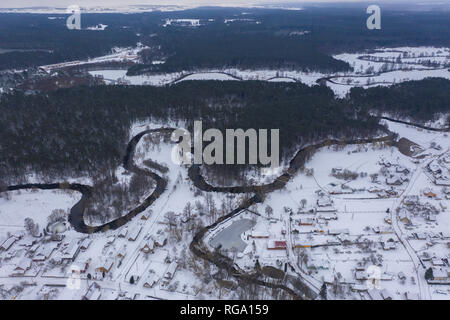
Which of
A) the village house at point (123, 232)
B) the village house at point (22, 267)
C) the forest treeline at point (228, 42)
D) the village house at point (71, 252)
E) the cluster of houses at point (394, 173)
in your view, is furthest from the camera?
the forest treeline at point (228, 42)

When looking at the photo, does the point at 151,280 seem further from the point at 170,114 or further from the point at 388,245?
the point at 170,114

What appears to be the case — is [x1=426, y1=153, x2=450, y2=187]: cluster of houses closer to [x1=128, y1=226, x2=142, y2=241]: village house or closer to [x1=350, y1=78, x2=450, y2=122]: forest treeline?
[x1=350, y1=78, x2=450, y2=122]: forest treeline

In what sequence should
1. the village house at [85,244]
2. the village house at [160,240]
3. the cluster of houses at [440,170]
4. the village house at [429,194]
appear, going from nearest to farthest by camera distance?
the village house at [85,244], the village house at [160,240], the village house at [429,194], the cluster of houses at [440,170]

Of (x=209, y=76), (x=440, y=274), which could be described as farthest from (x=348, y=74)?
(x=440, y=274)

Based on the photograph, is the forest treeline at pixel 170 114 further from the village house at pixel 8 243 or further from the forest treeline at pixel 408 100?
the village house at pixel 8 243

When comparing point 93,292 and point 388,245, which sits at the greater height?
point 388,245

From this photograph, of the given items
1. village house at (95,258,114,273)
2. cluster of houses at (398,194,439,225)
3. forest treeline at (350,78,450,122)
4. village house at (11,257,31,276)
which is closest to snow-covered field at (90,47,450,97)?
forest treeline at (350,78,450,122)

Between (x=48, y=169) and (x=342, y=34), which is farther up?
(x=342, y=34)

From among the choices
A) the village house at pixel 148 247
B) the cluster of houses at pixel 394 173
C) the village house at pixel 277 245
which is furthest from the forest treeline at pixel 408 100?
the village house at pixel 148 247
